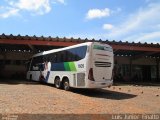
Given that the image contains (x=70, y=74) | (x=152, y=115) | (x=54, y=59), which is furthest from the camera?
(x=54, y=59)

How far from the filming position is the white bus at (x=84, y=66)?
16.0 meters

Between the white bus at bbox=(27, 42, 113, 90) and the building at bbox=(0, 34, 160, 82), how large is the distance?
6.60 m

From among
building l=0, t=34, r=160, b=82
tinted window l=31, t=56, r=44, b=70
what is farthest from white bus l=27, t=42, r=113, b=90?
building l=0, t=34, r=160, b=82

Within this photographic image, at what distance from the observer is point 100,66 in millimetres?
16422

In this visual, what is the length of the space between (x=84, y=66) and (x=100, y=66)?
976 millimetres

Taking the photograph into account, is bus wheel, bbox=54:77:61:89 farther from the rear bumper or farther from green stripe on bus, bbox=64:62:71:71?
the rear bumper

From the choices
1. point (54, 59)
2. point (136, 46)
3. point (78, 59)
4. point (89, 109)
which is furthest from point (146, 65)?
point (89, 109)

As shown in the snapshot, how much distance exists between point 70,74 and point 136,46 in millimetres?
12409

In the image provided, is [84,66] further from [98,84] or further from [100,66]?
[98,84]

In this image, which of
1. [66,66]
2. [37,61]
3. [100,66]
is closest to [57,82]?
[66,66]

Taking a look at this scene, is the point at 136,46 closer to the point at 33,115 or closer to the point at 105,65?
the point at 105,65

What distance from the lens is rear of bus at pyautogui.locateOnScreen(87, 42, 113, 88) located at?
1599cm

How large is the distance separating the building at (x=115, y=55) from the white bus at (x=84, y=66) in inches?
260

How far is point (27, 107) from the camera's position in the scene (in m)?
11.1
